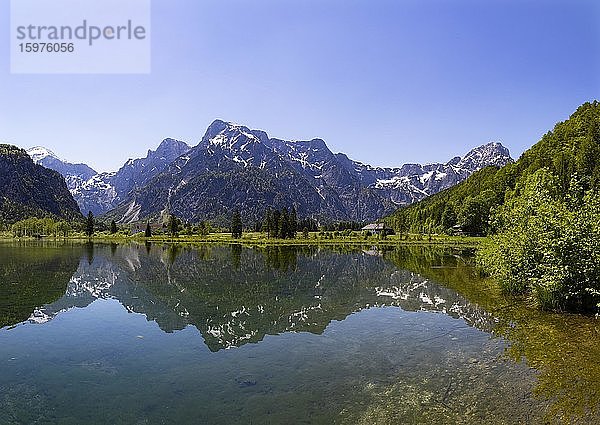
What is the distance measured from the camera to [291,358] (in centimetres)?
2116

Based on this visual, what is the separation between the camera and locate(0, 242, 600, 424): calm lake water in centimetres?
1459

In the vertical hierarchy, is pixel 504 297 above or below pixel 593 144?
below

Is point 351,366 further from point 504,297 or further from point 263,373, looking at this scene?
point 504,297

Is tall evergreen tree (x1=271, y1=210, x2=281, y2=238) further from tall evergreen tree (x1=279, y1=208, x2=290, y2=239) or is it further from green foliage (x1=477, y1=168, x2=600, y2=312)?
green foliage (x1=477, y1=168, x2=600, y2=312)

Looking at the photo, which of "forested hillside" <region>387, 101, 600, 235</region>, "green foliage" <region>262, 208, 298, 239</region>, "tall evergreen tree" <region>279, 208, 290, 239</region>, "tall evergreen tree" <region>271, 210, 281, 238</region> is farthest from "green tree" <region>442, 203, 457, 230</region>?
"tall evergreen tree" <region>271, 210, 281, 238</region>

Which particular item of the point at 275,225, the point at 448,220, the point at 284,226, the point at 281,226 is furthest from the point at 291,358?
the point at 448,220

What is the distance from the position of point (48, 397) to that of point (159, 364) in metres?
5.08

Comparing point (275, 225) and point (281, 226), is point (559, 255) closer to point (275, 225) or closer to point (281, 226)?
point (281, 226)

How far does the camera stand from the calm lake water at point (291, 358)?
574 inches

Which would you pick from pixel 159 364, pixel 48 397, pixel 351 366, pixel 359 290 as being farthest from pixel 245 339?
pixel 359 290

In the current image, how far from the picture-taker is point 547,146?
123 m

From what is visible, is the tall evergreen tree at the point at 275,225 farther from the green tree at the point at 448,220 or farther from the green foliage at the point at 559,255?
the green foliage at the point at 559,255

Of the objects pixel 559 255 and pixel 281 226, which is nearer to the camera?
pixel 559 255

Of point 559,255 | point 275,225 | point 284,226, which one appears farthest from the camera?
point 275,225
